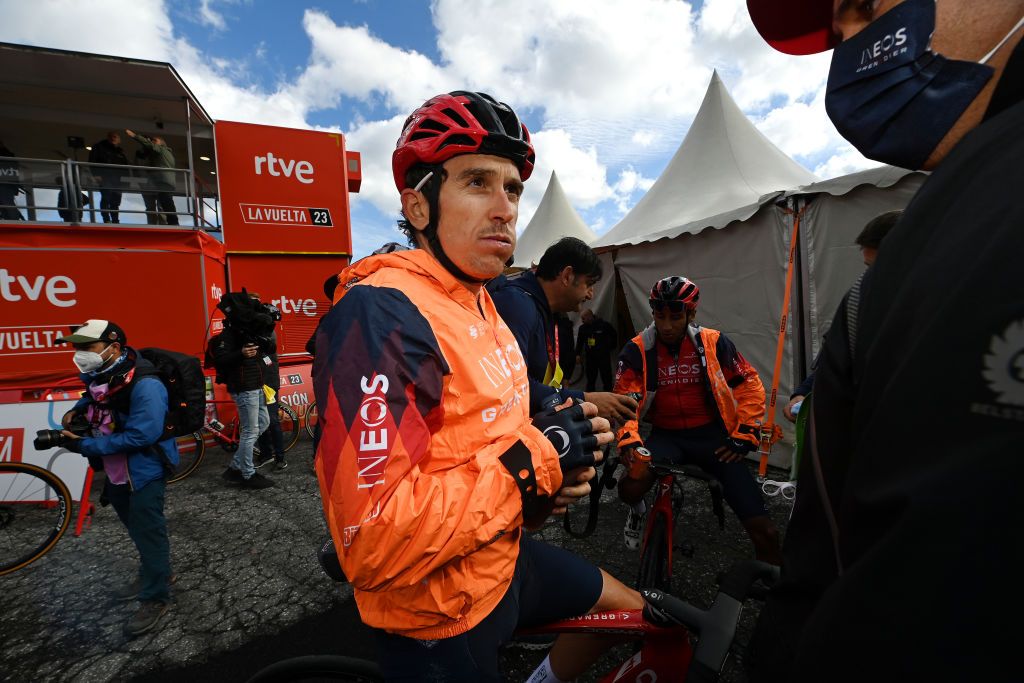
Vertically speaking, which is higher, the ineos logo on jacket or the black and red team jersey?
the ineos logo on jacket

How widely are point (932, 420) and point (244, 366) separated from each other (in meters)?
6.71

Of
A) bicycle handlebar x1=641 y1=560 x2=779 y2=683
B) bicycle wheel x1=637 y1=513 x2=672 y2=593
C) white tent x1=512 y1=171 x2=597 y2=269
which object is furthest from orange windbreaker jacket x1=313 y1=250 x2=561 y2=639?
white tent x1=512 y1=171 x2=597 y2=269

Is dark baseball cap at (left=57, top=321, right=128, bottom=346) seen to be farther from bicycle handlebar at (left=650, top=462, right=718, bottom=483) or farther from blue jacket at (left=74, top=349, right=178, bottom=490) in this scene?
bicycle handlebar at (left=650, top=462, right=718, bottom=483)

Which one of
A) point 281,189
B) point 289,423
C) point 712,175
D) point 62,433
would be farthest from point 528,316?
point 281,189

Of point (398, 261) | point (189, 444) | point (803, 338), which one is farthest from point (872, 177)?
point (189, 444)

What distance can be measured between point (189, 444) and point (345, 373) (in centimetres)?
774

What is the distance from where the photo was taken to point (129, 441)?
10.2 ft

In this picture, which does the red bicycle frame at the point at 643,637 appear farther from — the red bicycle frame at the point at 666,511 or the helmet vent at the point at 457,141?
the helmet vent at the point at 457,141

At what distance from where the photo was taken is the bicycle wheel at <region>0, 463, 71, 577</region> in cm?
404

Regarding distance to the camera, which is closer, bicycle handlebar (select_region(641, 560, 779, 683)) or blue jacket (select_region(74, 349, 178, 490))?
bicycle handlebar (select_region(641, 560, 779, 683))

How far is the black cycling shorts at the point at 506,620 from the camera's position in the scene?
1.27 m

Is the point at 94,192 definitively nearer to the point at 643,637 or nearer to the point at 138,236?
the point at 138,236

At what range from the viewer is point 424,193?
5.12 ft

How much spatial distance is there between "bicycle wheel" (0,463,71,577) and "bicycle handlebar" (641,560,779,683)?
226 inches
